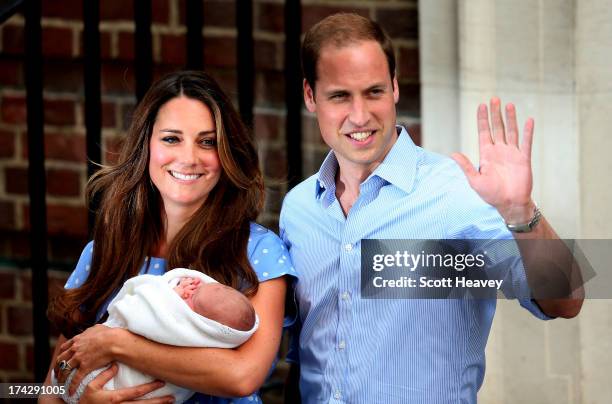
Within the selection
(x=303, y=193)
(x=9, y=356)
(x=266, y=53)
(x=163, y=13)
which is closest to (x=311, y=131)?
(x=266, y=53)

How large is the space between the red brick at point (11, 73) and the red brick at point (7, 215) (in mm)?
295

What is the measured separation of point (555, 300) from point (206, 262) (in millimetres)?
572

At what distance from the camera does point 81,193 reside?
9.80 ft

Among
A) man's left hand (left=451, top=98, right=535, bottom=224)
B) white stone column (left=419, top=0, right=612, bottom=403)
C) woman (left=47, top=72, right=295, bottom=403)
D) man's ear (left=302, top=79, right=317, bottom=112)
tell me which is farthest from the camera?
white stone column (left=419, top=0, right=612, bottom=403)

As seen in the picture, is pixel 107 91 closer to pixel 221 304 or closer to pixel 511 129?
pixel 221 304

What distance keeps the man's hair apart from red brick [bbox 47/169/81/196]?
1.06 m

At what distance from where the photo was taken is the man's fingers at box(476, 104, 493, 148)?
1921 millimetres

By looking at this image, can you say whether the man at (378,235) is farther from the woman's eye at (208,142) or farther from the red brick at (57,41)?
the red brick at (57,41)

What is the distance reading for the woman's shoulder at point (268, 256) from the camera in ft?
6.79

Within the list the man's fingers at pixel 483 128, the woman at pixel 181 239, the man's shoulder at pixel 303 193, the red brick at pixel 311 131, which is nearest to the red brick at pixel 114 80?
the red brick at pixel 311 131

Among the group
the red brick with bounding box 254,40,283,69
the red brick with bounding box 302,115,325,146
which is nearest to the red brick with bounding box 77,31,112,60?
the red brick with bounding box 254,40,283,69

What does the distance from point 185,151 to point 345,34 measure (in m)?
0.33

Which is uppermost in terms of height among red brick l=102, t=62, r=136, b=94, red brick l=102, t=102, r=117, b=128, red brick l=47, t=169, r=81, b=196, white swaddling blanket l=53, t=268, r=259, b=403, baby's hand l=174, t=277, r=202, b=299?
red brick l=102, t=62, r=136, b=94

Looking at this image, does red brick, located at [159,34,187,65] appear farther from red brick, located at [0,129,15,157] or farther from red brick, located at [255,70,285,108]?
red brick, located at [0,129,15,157]
